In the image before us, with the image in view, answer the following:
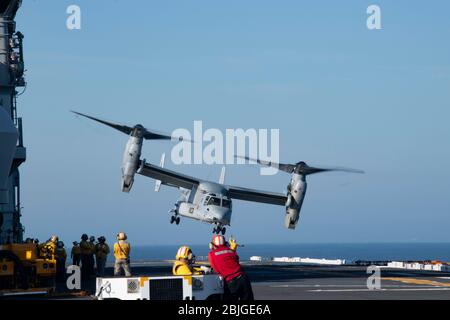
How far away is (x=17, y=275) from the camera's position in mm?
29969

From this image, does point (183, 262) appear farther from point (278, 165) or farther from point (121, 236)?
point (278, 165)

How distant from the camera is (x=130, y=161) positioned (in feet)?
201

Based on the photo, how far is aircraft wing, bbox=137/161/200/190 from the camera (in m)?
69.2

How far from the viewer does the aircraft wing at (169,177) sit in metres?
69.2

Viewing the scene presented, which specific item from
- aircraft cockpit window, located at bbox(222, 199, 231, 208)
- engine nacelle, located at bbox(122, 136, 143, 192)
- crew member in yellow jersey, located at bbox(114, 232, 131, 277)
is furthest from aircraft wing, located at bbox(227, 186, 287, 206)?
crew member in yellow jersey, located at bbox(114, 232, 131, 277)

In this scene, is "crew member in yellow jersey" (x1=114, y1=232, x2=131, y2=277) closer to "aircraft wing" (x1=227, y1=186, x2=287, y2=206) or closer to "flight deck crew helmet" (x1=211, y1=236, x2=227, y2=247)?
"flight deck crew helmet" (x1=211, y1=236, x2=227, y2=247)

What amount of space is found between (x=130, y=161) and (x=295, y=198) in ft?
40.6

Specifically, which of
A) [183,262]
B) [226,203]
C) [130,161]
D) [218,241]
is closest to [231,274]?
[218,241]

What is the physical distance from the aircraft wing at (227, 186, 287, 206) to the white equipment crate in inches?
2268

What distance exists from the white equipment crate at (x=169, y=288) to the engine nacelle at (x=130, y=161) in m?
44.7

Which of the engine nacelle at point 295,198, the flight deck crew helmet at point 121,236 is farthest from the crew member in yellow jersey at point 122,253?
the engine nacelle at point 295,198

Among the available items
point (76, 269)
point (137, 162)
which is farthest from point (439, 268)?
point (76, 269)
